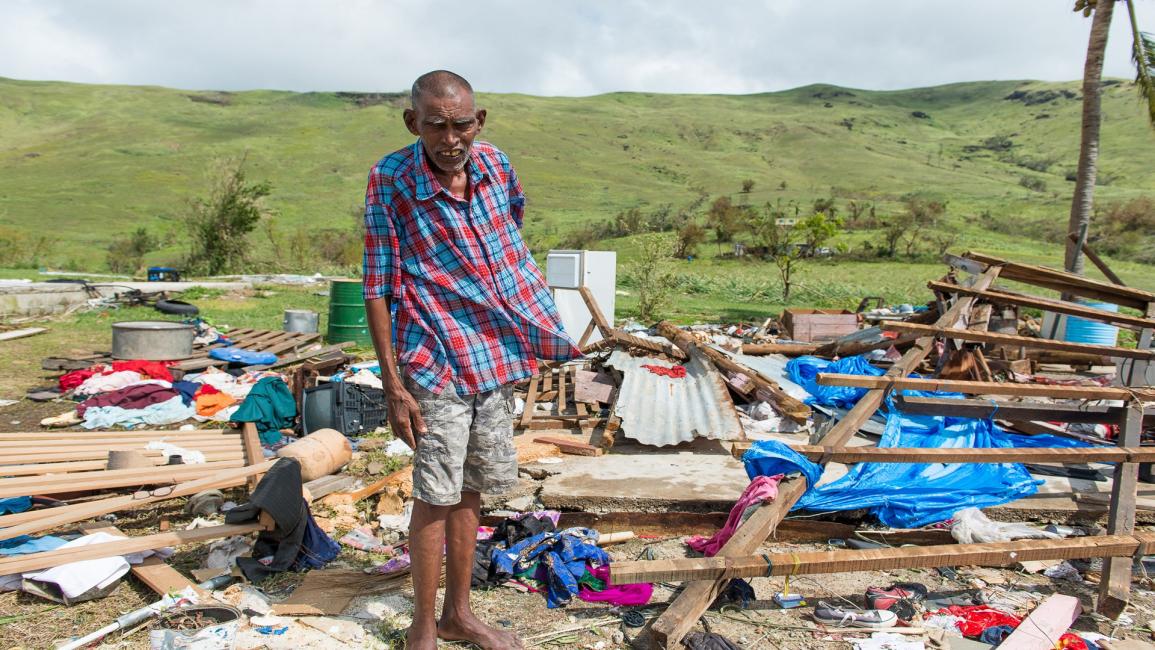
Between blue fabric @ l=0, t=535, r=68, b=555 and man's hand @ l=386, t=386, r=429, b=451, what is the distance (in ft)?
6.88

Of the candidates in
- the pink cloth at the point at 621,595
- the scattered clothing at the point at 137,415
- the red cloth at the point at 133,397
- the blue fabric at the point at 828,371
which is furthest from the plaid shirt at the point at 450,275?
the red cloth at the point at 133,397

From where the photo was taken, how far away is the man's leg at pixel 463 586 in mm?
2541

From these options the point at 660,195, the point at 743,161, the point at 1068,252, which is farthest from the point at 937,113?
the point at 1068,252

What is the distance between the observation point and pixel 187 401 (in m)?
6.84

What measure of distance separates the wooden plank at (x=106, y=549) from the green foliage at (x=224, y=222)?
21.4 meters

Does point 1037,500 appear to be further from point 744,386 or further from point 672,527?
point 744,386

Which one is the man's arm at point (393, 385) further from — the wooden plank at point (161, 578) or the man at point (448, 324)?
the wooden plank at point (161, 578)

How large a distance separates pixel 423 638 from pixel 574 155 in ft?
250

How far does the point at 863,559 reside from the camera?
2703 millimetres

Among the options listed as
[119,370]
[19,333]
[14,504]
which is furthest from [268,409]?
[19,333]

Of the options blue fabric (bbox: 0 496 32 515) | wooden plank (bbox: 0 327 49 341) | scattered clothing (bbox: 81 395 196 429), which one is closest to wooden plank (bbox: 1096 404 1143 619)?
blue fabric (bbox: 0 496 32 515)

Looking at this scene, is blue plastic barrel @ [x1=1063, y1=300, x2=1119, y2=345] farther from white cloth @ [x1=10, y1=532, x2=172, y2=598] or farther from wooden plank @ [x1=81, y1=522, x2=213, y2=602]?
white cloth @ [x1=10, y1=532, x2=172, y2=598]

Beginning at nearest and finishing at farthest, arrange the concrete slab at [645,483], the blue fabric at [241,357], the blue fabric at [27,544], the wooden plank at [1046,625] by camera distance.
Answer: the wooden plank at [1046,625]
the blue fabric at [27,544]
the concrete slab at [645,483]
the blue fabric at [241,357]

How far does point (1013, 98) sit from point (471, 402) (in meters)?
149
